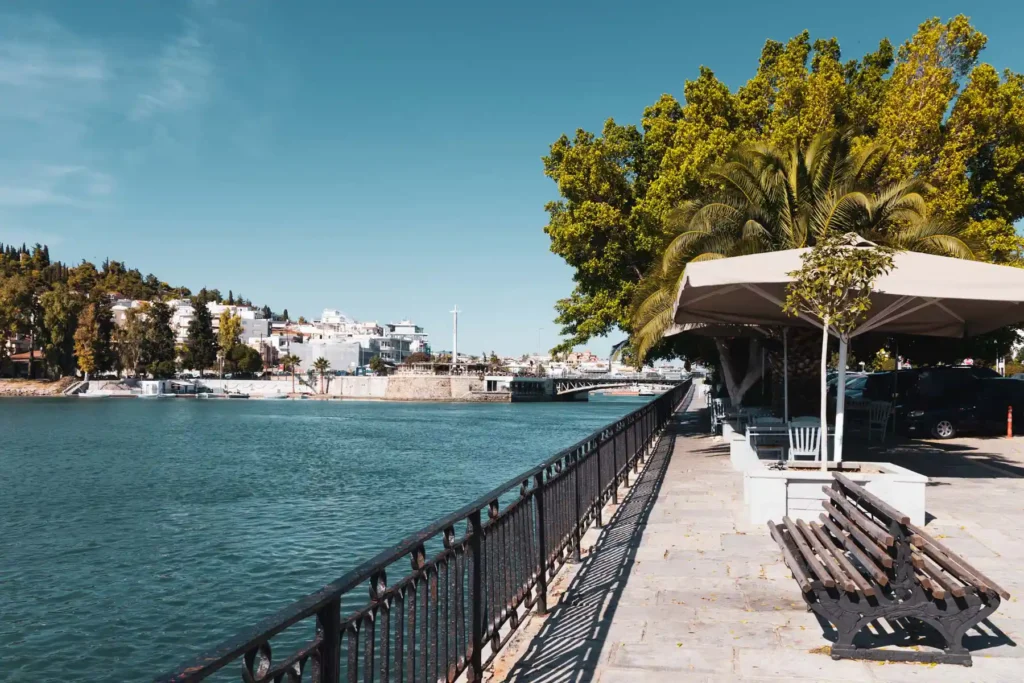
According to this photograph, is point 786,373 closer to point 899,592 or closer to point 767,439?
point 767,439

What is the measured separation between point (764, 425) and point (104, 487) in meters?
20.8

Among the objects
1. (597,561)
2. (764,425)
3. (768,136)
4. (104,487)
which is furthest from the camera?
(104,487)

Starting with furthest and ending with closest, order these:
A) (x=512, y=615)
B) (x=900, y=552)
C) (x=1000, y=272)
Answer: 1. (x=1000, y=272)
2. (x=512, y=615)
3. (x=900, y=552)

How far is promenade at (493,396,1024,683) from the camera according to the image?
4.33 metres

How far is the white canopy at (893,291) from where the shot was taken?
7789 mm

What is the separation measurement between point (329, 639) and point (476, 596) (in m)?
1.74

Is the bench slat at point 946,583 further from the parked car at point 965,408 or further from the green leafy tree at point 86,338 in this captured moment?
the green leafy tree at point 86,338

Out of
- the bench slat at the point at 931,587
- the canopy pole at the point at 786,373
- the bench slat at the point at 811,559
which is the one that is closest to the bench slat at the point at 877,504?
the bench slat at the point at 931,587

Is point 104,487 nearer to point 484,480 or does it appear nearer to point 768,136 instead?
point 484,480

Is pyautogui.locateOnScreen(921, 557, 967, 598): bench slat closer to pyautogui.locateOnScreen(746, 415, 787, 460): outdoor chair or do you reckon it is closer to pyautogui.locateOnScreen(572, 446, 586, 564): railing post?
pyautogui.locateOnScreen(572, 446, 586, 564): railing post

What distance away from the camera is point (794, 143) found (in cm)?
1619

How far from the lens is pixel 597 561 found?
708cm

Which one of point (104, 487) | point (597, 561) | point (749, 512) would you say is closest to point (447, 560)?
point (597, 561)

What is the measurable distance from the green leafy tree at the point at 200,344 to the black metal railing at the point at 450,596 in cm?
12001
